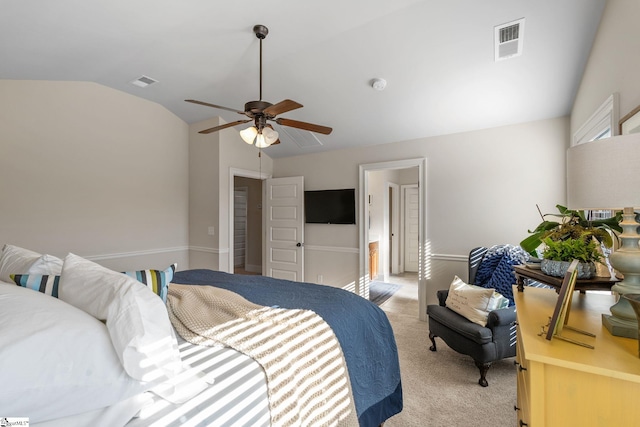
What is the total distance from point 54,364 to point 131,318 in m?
0.20

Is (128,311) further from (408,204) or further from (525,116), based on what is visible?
(408,204)

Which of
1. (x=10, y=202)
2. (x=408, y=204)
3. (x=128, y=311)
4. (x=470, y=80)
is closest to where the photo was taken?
A: (x=128, y=311)

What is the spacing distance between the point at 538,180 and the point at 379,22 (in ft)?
7.88

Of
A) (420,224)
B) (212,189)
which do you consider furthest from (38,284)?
(420,224)

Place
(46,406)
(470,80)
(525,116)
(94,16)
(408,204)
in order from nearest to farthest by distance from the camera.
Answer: (46,406) → (94,16) → (470,80) → (525,116) → (408,204)

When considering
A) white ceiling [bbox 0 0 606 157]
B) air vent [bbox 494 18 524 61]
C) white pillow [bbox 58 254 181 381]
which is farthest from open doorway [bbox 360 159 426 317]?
white pillow [bbox 58 254 181 381]

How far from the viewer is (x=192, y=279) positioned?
2.31 metres

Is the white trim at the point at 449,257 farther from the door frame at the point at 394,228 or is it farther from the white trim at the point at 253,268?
the white trim at the point at 253,268

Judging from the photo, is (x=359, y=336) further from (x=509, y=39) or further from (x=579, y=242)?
(x=509, y=39)

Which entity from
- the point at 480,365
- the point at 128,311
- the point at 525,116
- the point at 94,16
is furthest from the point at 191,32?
the point at 480,365

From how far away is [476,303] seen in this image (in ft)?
8.38

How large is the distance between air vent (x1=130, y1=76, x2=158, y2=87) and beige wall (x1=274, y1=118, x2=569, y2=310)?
2.67 m

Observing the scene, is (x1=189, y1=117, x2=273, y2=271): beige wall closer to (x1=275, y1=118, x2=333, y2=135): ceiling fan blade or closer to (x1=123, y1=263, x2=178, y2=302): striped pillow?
(x1=275, y1=118, x2=333, y2=135): ceiling fan blade

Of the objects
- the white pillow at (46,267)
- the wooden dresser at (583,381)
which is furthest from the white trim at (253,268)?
the wooden dresser at (583,381)
